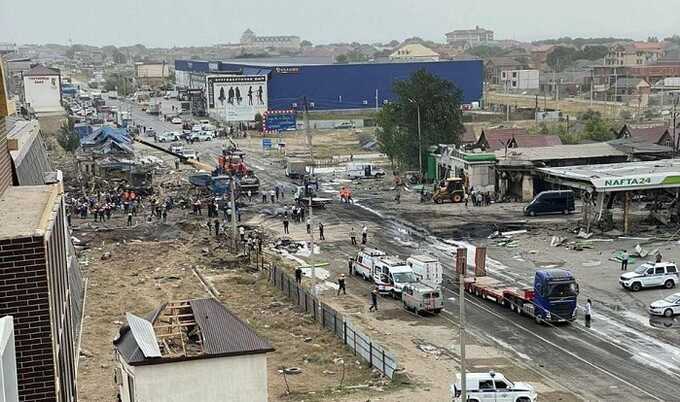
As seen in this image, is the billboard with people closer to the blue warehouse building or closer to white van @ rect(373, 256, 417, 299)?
the blue warehouse building

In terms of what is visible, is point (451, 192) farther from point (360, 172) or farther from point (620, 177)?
point (620, 177)

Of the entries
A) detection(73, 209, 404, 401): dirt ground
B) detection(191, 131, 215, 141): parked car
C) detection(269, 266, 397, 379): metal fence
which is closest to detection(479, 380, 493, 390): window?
detection(73, 209, 404, 401): dirt ground

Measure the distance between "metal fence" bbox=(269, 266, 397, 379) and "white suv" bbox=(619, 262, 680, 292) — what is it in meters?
10.1

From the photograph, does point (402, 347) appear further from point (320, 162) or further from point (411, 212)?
point (320, 162)

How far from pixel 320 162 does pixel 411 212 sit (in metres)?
23.6

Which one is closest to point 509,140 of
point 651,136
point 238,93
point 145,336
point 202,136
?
point 651,136

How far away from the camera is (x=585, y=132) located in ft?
227

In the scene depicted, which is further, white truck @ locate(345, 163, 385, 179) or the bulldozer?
white truck @ locate(345, 163, 385, 179)

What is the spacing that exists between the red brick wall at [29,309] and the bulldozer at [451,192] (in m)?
41.4

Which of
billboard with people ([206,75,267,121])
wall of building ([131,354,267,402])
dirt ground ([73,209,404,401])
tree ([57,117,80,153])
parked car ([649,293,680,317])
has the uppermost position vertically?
billboard with people ([206,75,267,121])

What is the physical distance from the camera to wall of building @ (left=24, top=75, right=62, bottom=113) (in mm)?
108562

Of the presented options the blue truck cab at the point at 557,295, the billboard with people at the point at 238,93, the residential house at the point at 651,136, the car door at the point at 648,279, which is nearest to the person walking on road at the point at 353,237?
the car door at the point at 648,279

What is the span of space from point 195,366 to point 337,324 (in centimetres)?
1019

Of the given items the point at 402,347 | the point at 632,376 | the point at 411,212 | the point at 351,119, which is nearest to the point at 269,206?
the point at 411,212
